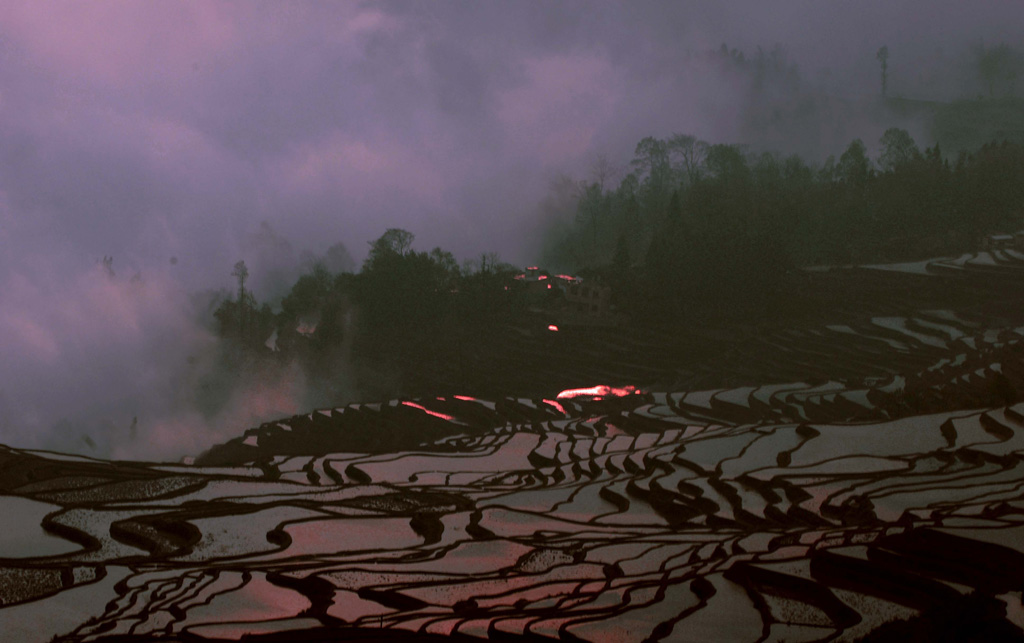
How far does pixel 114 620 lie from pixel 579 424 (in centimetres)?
394

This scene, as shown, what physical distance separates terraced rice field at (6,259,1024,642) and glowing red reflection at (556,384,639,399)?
35cm

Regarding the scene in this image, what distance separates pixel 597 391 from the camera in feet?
22.1

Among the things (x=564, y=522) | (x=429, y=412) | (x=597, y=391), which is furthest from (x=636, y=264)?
(x=564, y=522)

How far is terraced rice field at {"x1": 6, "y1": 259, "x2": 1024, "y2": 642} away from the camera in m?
2.40

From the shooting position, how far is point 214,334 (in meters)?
7.44

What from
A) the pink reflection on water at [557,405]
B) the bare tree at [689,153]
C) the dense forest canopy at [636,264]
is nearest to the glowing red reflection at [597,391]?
the pink reflection on water at [557,405]

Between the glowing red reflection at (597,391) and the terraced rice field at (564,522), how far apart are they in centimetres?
35

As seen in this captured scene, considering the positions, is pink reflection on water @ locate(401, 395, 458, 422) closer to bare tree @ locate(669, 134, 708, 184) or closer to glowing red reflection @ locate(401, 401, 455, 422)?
glowing red reflection @ locate(401, 401, 455, 422)

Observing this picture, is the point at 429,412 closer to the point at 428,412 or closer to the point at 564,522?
the point at 428,412

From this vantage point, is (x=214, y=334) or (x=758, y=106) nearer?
(x=214, y=334)

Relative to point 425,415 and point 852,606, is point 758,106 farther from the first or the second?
point 852,606

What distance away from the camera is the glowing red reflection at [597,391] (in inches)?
262

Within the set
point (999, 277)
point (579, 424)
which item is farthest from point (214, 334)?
point (999, 277)

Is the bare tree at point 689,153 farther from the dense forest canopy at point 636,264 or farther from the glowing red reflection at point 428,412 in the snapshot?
the glowing red reflection at point 428,412
